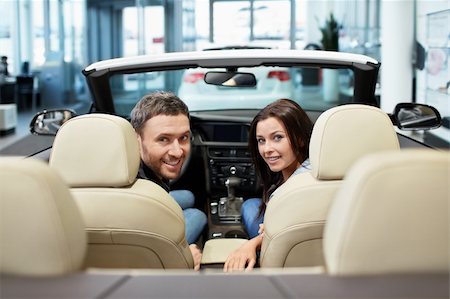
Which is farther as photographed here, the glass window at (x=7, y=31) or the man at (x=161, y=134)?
the glass window at (x=7, y=31)

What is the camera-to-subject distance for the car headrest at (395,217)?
147 centimetres

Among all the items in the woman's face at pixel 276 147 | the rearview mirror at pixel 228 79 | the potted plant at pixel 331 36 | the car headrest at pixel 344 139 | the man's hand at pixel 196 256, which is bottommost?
the man's hand at pixel 196 256

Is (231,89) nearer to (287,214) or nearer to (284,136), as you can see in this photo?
(284,136)

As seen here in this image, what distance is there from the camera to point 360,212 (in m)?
1.49

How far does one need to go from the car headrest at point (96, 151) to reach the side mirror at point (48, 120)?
1.58m

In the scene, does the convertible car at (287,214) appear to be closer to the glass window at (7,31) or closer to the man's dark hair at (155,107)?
the man's dark hair at (155,107)

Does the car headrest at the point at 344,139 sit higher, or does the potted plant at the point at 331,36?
the potted plant at the point at 331,36

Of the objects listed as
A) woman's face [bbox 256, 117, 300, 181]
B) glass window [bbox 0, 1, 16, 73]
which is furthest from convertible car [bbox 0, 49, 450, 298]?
glass window [bbox 0, 1, 16, 73]

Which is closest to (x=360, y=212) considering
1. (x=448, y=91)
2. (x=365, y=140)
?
(x=365, y=140)

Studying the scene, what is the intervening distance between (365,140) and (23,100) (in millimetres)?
16411

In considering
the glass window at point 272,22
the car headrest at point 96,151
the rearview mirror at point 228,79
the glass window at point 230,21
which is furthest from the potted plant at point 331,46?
the car headrest at point 96,151

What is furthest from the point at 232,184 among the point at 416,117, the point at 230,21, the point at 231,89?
the point at 230,21

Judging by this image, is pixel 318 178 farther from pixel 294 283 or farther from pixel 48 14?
pixel 48 14

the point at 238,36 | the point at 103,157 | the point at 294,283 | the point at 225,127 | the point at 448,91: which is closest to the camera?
the point at 294,283
